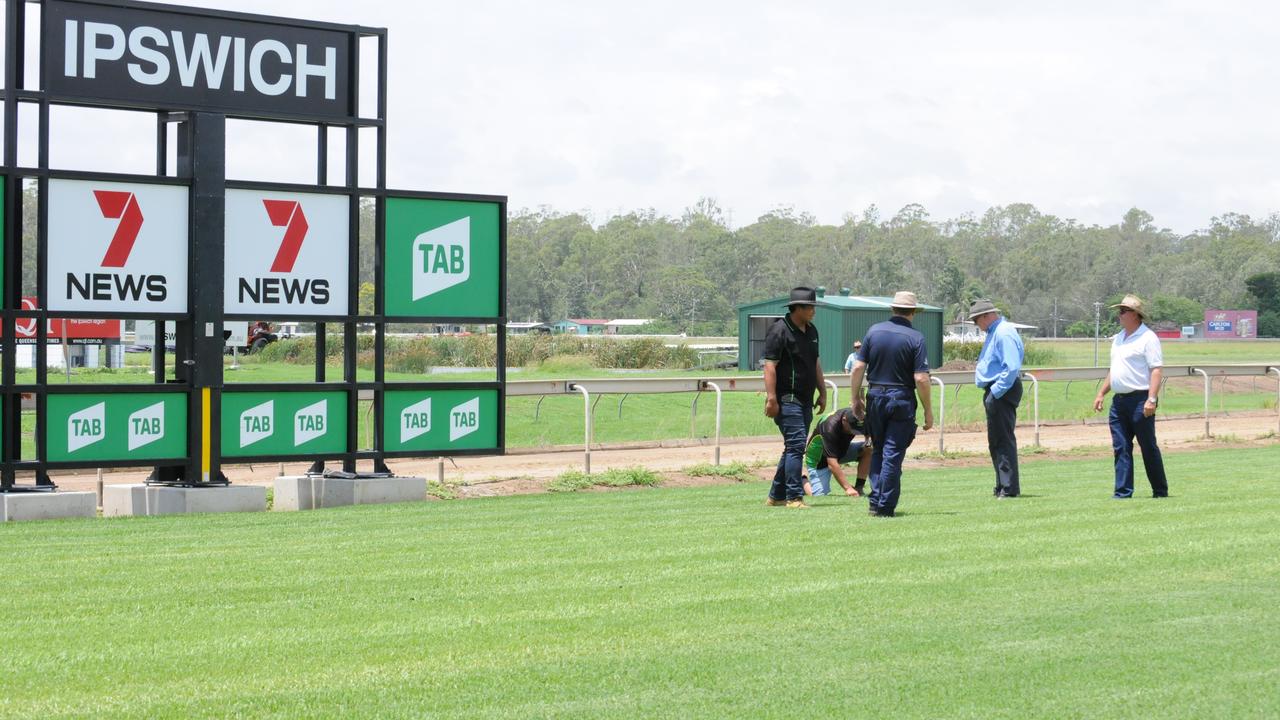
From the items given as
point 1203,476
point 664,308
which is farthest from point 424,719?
point 664,308

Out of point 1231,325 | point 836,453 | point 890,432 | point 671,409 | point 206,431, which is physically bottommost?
point 671,409

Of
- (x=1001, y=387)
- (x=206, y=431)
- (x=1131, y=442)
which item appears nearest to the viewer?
(x=1131, y=442)

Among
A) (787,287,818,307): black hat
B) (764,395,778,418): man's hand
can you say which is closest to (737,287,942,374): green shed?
(787,287,818,307): black hat

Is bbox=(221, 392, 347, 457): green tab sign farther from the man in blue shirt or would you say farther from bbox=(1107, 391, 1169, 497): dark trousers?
bbox=(1107, 391, 1169, 497): dark trousers

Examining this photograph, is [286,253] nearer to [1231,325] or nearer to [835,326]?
[835,326]

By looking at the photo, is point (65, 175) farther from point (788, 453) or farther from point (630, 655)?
point (630, 655)

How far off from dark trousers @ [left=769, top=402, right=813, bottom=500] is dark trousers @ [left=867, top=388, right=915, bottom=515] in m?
0.67

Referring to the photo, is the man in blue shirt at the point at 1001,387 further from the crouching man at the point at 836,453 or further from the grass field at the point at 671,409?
the grass field at the point at 671,409

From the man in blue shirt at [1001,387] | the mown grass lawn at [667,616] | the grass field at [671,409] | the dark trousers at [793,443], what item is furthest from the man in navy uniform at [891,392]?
the grass field at [671,409]

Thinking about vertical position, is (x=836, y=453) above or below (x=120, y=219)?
below

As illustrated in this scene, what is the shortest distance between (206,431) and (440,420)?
234 centimetres

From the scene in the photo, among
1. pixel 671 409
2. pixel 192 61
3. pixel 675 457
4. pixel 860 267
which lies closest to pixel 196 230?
pixel 192 61

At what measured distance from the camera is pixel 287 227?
45.9 ft

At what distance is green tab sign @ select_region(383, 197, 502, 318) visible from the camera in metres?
14.5
